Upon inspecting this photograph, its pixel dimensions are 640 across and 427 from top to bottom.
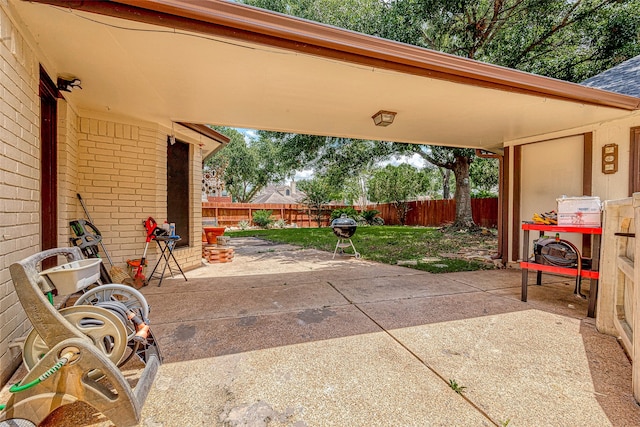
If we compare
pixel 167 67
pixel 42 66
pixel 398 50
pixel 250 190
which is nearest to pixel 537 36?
pixel 398 50

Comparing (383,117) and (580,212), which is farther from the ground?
(383,117)

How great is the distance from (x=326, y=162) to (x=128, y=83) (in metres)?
A: 9.12

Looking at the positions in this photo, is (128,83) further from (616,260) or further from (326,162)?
(326,162)

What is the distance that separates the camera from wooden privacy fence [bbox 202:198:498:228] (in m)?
13.9

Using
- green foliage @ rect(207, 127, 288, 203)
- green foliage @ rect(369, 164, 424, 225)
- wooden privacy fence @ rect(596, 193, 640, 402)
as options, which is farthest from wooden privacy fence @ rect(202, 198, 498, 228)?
wooden privacy fence @ rect(596, 193, 640, 402)

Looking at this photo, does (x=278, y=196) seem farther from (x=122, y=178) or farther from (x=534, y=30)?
(x=122, y=178)

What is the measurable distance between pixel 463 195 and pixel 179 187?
10.5 meters

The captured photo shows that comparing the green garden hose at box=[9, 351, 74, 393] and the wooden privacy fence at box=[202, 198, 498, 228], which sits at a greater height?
the wooden privacy fence at box=[202, 198, 498, 228]

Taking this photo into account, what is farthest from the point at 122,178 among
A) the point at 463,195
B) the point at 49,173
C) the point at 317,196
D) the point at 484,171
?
the point at 484,171

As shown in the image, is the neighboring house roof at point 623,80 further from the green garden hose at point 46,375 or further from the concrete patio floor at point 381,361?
the green garden hose at point 46,375

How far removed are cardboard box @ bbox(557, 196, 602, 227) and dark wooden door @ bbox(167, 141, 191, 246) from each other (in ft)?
17.5

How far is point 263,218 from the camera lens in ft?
55.3

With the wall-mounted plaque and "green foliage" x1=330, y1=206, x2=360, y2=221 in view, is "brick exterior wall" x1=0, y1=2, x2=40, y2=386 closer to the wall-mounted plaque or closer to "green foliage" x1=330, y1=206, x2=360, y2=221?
the wall-mounted plaque

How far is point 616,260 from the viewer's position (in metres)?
2.45
